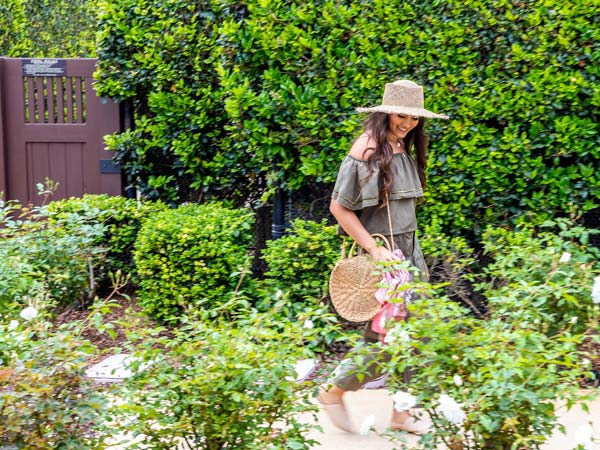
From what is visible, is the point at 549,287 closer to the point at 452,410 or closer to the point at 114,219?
the point at 452,410

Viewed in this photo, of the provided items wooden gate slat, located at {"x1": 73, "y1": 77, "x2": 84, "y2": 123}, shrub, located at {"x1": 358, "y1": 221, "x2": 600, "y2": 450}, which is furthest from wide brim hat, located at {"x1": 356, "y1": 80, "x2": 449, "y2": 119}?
wooden gate slat, located at {"x1": 73, "y1": 77, "x2": 84, "y2": 123}

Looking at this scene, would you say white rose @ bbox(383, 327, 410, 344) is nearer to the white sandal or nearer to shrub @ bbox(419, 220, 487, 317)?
the white sandal

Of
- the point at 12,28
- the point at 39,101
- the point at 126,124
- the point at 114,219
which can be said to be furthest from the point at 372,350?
the point at 12,28

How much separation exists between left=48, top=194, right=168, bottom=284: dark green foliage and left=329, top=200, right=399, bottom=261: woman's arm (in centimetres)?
297

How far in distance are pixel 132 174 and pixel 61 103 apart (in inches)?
38.1

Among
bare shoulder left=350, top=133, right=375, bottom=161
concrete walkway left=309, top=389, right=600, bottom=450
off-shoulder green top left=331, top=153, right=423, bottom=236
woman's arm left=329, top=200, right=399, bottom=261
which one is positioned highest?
bare shoulder left=350, top=133, right=375, bottom=161

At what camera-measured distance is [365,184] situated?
441cm

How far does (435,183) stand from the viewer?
6.31 metres

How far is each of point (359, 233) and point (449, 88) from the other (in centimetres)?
225

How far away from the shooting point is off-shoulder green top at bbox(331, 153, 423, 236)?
4422mm

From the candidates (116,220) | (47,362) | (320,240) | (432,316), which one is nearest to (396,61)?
(320,240)

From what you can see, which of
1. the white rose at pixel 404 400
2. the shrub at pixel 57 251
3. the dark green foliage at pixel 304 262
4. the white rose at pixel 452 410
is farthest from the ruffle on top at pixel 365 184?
the shrub at pixel 57 251

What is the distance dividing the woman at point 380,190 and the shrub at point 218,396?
1.01 m

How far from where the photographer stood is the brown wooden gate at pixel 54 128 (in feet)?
25.6
